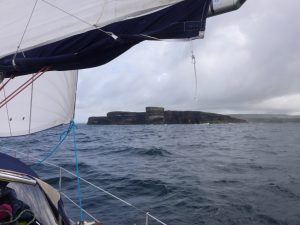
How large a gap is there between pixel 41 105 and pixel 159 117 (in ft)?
478

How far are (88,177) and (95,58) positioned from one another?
1088cm

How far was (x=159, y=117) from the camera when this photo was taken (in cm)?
15162

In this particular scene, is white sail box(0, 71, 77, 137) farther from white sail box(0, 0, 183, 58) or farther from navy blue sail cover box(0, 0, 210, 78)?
navy blue sail cover box(0, 0, 210, 78)

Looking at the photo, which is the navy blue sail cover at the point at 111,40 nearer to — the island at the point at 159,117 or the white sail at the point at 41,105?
the white sail at the point at 41,105

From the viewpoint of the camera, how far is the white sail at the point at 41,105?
18.9 feet

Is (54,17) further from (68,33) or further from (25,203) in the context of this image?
(25,203)

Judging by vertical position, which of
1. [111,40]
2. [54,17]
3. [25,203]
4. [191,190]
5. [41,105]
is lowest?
[191,190]

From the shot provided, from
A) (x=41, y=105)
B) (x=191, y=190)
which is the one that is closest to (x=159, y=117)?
(x=191, y=190)

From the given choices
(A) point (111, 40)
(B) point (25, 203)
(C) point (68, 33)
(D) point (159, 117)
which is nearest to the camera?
(A) point (111, 40)

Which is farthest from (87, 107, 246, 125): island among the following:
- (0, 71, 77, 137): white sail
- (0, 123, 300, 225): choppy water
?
(0, 71, 77, 137): white sail

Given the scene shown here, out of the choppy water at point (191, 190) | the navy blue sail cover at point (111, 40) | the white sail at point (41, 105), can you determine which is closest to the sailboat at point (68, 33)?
the navy blue sail cover at point (111, 40)

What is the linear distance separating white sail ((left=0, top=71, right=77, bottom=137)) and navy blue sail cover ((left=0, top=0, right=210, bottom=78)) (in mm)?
1767

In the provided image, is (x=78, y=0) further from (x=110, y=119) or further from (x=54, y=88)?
(x=110, y=119)

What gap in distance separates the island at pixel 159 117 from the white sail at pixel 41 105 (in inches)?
5703
